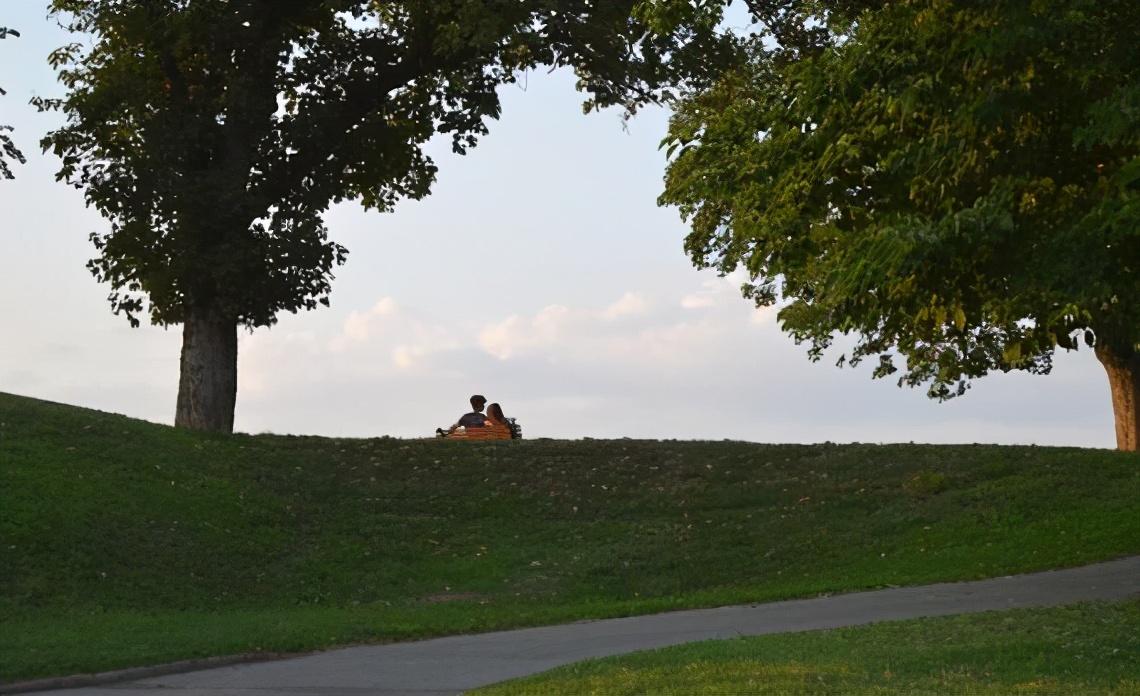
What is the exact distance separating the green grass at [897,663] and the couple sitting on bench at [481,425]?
17862mm

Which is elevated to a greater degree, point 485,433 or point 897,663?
point 485,433

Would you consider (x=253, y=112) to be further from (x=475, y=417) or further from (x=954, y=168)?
(x=954, y=168)

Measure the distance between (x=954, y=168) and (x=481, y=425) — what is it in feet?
58.1

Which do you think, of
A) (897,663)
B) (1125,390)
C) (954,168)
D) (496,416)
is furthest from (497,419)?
(897,663)

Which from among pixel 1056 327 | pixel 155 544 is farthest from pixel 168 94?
pixel 1056 327

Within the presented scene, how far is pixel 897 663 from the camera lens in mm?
13797

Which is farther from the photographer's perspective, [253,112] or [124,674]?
[253,112]

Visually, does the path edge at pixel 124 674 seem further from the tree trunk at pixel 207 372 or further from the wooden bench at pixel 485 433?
the wooden bench at pixel 485 433

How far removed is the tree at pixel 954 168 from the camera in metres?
16.4

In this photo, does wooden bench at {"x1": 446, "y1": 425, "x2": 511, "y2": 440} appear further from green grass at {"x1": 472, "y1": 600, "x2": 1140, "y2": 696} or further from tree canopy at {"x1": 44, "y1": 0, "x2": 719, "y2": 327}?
green grass at {"x1": 472, "y1": 600, "x2": 1140, "y2": 696}

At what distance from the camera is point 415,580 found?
78.7ft

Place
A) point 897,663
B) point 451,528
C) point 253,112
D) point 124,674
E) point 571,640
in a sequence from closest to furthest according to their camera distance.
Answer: point 897,663, point 124,674, point 571,640, point 451,528, point 253,112

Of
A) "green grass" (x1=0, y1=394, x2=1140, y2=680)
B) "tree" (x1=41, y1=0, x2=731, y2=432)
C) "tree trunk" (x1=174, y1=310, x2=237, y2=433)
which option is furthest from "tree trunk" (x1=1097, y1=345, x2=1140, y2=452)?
"tree trunk" (x1=174, y1=310, x2=237, y2=433)

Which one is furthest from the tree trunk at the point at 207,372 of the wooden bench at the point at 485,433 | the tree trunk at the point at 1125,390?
the tree trunk at the point at 1125,390
